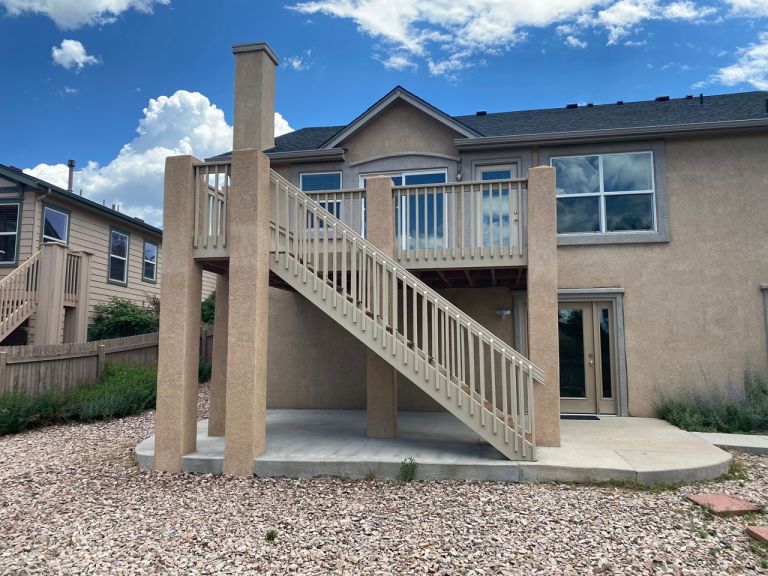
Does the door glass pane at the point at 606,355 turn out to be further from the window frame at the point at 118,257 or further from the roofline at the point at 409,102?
the window frame at the point at 118,257

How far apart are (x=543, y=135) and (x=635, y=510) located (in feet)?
22.7

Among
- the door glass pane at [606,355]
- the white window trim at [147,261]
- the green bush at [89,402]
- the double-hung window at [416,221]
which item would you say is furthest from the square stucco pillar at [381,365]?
the white window trim at [147,261]

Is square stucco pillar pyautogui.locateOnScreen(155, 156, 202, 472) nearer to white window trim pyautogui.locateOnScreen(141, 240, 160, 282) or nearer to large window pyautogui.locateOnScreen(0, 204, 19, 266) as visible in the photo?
large window pyautogui.locateOnScreen(0, 204, 19, 266)

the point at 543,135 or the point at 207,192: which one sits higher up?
the point at 543,135

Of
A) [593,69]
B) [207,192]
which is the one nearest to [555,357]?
[207,192]

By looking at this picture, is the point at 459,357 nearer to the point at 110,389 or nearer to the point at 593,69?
the point at 110,389

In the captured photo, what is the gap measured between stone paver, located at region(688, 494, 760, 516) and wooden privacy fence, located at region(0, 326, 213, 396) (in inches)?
416

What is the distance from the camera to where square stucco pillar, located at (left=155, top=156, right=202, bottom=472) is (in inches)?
232

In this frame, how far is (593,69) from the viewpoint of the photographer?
568 inches

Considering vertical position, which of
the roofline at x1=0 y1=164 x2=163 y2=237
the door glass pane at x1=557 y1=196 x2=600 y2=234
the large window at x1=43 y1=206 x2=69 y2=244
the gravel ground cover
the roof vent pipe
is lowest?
the gravel ground cover

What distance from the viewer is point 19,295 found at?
11.4 metres

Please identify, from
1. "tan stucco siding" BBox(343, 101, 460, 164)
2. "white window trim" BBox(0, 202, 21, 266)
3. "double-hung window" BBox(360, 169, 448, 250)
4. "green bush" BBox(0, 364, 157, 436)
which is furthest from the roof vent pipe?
"double-hung window" BBox(360, 169, 448, 250)

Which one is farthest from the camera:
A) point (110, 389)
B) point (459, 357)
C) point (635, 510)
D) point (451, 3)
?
point (451, 3)

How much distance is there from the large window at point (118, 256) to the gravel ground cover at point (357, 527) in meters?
10.8
